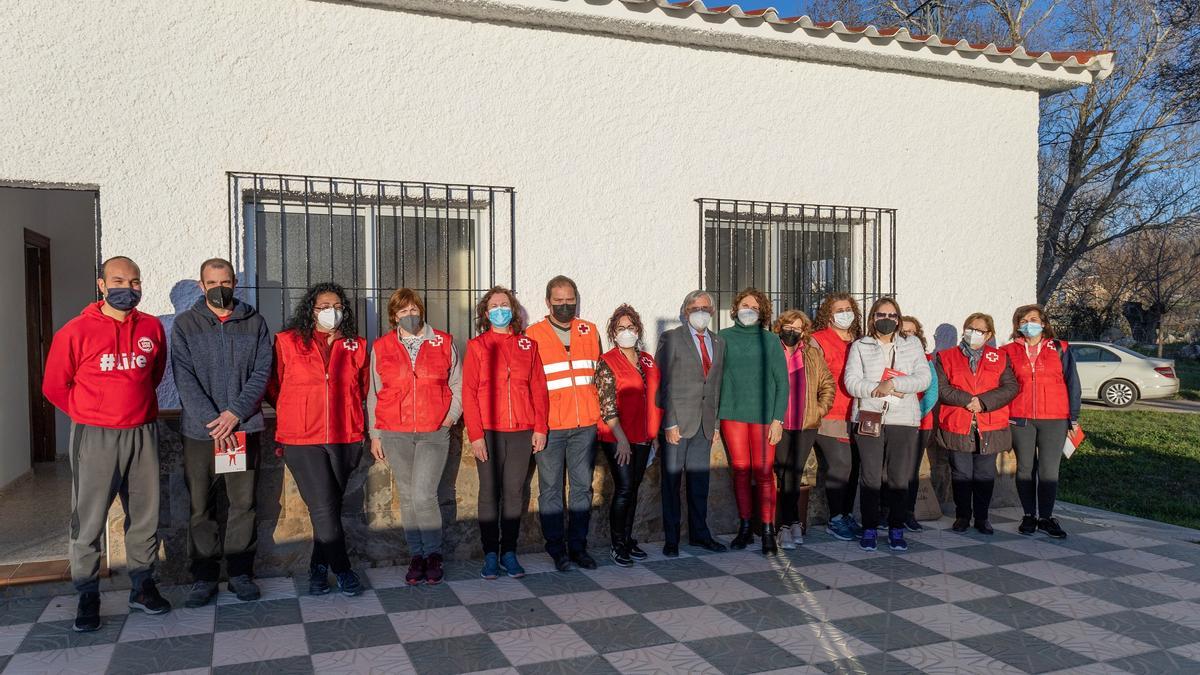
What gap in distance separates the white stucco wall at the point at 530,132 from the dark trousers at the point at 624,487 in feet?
3.47

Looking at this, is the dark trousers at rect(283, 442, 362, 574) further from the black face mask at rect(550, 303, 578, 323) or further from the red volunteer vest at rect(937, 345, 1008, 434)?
the red volunteer vest at rect(937, 345, 1008, 434)

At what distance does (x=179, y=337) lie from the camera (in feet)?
14.7

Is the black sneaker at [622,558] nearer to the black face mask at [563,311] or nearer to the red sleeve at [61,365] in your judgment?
the black face mask at [563,311]

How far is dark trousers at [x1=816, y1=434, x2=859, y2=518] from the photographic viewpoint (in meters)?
6.04

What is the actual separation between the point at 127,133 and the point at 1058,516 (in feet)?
23.5

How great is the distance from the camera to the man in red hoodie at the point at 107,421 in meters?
4.24

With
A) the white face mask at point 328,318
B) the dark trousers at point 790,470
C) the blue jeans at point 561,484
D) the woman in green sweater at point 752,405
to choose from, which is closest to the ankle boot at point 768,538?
the woman in green sweater at point 752,405

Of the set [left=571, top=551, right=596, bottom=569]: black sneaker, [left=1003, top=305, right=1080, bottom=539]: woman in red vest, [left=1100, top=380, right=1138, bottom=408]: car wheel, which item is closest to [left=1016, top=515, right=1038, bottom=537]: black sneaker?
[left=1003, top=305, right=1080, bottom=539]: woman in red vest

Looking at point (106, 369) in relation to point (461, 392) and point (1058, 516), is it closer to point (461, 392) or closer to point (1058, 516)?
point (461, 392)

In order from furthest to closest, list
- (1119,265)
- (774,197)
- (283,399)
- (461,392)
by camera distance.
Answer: (1119,265) → (774,197) → (461,392) → (283,399)

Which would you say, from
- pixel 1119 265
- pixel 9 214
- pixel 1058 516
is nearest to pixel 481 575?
pixel 1058 516

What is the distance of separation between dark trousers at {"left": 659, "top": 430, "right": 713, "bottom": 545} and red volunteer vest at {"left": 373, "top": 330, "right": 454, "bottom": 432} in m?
1.55

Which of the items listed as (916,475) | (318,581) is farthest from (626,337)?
(916,475)

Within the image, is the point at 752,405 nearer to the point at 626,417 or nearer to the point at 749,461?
the point at 749,461
